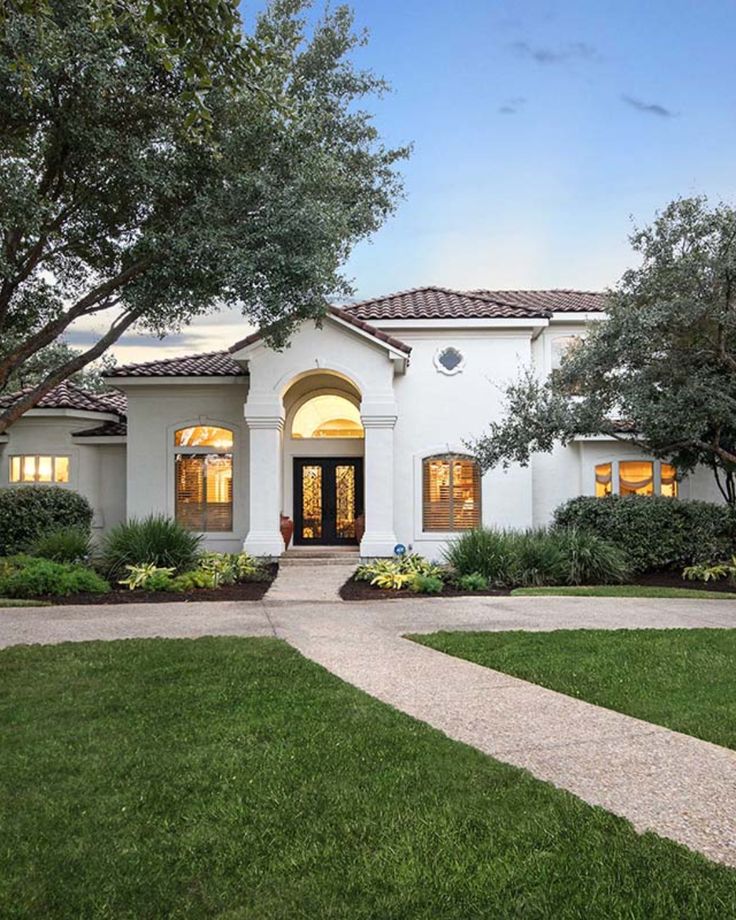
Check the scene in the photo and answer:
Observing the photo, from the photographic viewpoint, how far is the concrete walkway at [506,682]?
Result: 402 centimetres

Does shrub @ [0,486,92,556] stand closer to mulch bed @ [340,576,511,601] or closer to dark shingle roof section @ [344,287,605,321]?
mulch bed @ [340,576,511,601]

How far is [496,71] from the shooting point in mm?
15055

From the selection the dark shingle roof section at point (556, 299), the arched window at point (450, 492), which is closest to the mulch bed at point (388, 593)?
the arched window at point (450, 492)

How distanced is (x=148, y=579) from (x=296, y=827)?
10.3 m

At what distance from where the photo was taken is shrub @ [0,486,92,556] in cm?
1714

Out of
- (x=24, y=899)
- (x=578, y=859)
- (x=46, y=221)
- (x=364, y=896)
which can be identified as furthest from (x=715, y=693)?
(x=46, y=221)

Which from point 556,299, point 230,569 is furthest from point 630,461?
point 230,569

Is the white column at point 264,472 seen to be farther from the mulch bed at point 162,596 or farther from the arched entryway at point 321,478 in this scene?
the mulch bed at point 162,596

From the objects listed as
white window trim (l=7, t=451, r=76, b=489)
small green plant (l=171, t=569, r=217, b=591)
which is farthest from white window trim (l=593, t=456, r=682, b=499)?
white window trim (l=7, t=451, r=76, b=489)

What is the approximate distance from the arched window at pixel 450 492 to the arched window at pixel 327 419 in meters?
2.96

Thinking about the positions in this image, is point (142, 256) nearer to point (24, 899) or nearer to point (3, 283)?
point (3, 283)

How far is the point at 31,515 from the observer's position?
683 inches

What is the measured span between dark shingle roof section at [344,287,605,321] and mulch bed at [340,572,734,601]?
289 inches

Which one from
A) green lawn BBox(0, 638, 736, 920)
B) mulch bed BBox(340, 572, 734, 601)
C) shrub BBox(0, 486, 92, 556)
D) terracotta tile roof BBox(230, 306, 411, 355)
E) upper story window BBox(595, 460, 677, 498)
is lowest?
mulch bed BBox(340, 572, 734, 601)
